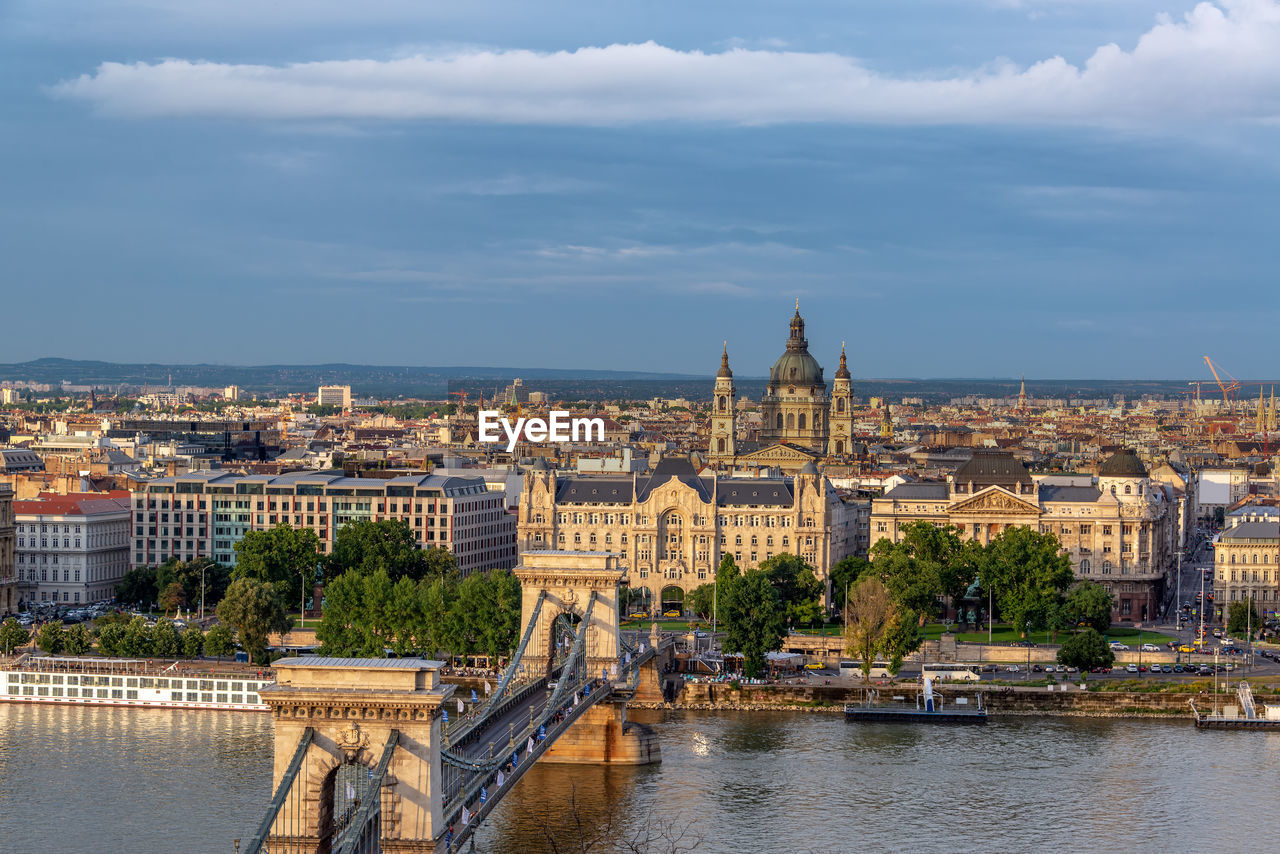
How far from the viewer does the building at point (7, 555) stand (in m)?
75.0

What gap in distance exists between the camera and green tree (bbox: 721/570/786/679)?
61.7 meters

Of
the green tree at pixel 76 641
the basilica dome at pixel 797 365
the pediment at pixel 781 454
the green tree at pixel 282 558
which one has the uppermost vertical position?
the basilica dome at pixel 797 365

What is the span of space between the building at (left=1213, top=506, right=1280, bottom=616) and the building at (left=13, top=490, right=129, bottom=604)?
42.8 m

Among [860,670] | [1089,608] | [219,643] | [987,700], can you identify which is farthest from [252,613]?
[1089,608]

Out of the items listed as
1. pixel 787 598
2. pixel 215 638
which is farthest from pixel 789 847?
pixel 787 598

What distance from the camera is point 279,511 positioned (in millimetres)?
84250

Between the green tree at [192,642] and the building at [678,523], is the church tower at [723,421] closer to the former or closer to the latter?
the building at [678,523]

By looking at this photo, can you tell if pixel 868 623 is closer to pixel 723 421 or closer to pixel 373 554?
pixel 373 554

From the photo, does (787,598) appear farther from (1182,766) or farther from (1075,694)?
(1182,766)

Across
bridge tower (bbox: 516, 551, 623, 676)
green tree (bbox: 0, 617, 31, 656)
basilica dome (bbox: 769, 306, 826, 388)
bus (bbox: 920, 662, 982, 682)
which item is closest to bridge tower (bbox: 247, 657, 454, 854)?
bridge tower (bbox: 516, 551, 623, 676)

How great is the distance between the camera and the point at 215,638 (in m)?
63.1

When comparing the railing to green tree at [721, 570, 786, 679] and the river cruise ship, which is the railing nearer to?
the river cruise ship

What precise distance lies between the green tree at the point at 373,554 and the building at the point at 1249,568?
30.0 meters

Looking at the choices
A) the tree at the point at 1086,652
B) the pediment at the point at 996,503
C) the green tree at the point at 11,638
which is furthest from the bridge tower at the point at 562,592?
the pediment at the point at 996,503
